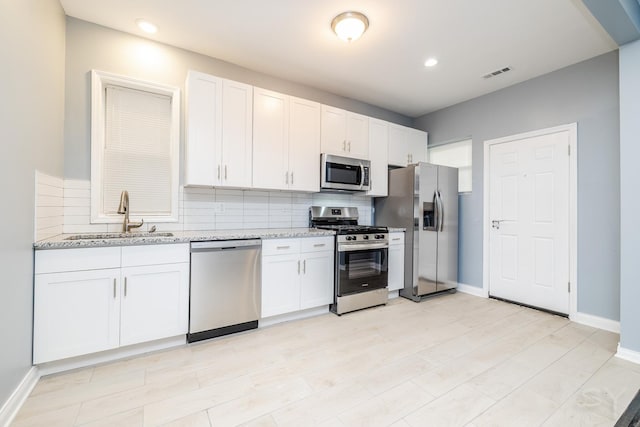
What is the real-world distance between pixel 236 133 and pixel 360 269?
205 cm

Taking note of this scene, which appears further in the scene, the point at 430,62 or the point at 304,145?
the point at 304,145

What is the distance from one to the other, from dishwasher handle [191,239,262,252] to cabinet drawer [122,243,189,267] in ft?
0.28

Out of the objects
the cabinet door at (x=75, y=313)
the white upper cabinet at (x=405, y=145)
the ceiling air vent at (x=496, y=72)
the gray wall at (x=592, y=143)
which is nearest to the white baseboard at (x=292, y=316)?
the cabinet door at (x=75, y=313)

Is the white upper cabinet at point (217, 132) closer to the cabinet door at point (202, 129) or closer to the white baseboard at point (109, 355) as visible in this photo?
the cabinet door at point (202, 129)

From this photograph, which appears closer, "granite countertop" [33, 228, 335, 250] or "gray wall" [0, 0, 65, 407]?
"gray wall" [0, 0, 65, 407]

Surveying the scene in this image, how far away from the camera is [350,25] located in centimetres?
230

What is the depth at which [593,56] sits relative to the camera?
9.45ft

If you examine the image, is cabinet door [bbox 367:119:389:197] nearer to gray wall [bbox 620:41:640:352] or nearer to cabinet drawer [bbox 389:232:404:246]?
cabinet drawer [bbox 389:232:404:246]

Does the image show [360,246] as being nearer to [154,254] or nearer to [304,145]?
[304,145]

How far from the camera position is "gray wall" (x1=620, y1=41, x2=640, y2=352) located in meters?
2.17

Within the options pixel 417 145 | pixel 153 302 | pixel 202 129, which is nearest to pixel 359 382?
pixel 153 302

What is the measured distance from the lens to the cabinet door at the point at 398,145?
4.05 metres

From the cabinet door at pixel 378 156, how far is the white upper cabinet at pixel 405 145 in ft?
0.42

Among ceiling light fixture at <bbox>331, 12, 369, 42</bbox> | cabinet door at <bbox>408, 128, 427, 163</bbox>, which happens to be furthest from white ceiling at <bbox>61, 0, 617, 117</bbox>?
cabinet door at <bbox>408, 128, 427, 163</bbox>
